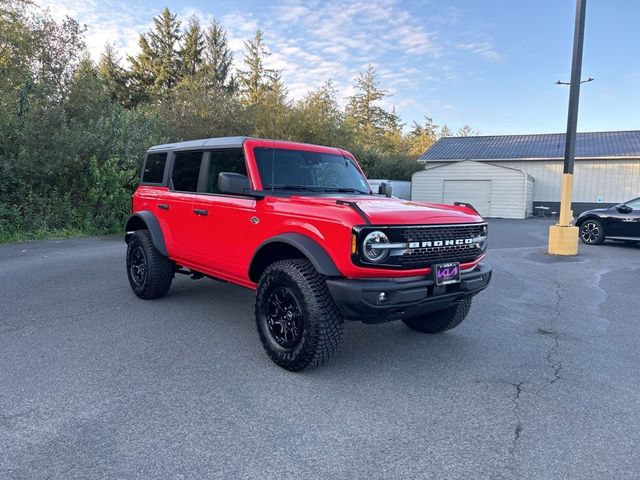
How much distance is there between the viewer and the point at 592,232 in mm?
13117

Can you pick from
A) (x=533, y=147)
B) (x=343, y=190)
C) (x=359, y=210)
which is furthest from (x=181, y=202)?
(x=533, y=147)

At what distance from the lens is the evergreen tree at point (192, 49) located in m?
40.3

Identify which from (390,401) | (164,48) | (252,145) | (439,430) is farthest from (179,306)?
(164,48)

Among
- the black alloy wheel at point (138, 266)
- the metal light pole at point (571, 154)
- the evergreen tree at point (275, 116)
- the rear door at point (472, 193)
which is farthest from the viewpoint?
the rear door at point (472, 193)

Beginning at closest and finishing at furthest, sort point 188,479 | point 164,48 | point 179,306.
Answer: point 188,479 → point 179,306 → point 164,48

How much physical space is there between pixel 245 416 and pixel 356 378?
1.03 metres

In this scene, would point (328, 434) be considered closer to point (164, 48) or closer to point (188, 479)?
point (188, 479)

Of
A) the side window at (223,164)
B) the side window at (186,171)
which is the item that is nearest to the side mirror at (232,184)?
the side window at (223,164)

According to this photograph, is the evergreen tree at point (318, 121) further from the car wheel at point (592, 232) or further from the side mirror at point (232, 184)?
the side mirror at point (232, 184)

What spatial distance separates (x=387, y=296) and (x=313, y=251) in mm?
669

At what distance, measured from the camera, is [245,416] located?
308 cm

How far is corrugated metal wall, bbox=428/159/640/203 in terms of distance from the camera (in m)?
25.3

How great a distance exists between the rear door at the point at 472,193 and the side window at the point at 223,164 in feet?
73.2

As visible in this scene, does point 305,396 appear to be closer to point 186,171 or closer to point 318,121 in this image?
point 186,171
